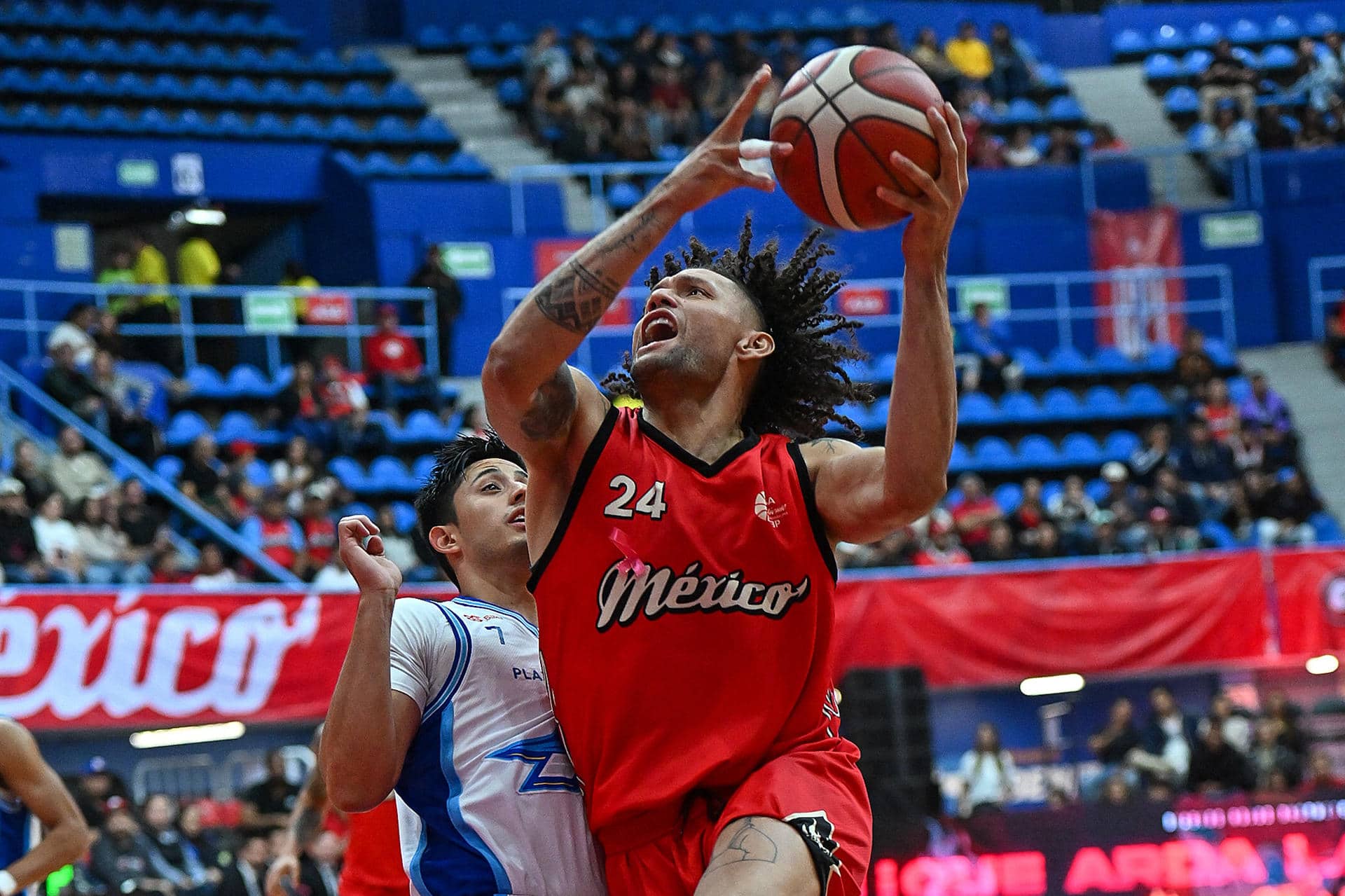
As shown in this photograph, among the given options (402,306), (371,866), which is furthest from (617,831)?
(402,306)

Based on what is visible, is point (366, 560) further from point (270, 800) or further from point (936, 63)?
point (936, 63)

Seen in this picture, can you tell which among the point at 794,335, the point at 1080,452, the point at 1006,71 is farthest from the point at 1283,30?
the point at 794,335

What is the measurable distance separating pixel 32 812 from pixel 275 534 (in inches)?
310

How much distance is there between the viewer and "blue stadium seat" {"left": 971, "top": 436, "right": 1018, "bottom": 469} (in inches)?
672

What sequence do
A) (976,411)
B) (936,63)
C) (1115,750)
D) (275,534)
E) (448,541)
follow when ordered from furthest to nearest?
(936,63), (976,411), (275,534), (1115,750), (448,541)

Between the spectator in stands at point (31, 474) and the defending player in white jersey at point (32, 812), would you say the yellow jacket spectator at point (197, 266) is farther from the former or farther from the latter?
the defending player in white jersey at point (32, 812)

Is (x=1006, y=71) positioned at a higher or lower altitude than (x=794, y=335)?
higher

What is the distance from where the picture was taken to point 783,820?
376cm

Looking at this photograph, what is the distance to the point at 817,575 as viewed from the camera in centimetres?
398

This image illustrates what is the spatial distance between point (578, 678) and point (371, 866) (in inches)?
46.5

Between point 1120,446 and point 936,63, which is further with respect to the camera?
point 936,63

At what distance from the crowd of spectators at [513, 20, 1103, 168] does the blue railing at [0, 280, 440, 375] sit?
3332 millimetres

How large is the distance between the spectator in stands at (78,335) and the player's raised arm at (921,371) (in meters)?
11.6

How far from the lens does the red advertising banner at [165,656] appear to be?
34.3 ft
